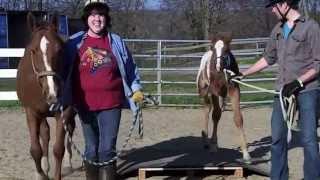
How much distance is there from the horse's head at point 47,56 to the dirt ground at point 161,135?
6.87 ft

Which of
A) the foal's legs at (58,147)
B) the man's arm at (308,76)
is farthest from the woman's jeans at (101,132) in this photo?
the man's arm at (308,76)

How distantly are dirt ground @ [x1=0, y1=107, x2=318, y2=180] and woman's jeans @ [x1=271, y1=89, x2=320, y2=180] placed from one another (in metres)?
1.55

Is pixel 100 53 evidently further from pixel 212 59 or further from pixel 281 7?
pixel 212 59

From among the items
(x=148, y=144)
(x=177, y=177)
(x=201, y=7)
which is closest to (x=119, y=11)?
(x=201, y=7)

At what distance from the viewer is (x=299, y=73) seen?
17.2 ft

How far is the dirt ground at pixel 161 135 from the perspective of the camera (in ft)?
24.4

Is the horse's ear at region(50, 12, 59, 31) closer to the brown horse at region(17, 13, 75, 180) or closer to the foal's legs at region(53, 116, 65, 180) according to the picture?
the brown horse at region(17, 13, 75, 180)

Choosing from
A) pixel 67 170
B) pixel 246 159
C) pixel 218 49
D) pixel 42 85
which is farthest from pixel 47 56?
pixel 246 159

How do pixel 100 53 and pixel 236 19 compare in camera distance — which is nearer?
pixel 100 53

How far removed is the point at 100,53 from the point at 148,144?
15.0ft

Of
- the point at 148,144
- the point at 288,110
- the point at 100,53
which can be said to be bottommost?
the point at 148,144

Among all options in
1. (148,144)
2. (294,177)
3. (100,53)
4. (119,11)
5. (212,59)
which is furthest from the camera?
(119,11)

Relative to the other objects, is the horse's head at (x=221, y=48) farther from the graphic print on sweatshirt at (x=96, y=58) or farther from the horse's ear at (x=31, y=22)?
the graphic print on sweatshirt at (x=96, y=58)

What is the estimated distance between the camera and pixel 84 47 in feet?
16.8
